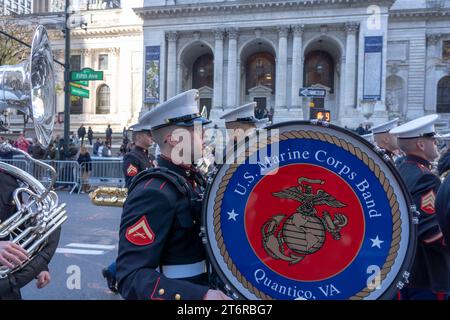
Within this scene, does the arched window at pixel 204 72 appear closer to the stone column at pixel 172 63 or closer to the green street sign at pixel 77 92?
the stone column at pixel 172 63

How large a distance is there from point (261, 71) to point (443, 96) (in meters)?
16.0

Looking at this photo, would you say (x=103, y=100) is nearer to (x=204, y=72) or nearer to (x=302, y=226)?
(x=204, y=72)

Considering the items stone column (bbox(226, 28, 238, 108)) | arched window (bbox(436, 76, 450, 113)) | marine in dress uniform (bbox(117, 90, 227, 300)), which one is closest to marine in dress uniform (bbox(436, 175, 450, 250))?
marine in dress uniform (bbox(117, 90, 227, 300))

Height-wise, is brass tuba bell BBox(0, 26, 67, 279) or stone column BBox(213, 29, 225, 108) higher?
stone column BBox(213, 29, 225, 108)

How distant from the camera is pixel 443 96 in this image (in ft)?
129

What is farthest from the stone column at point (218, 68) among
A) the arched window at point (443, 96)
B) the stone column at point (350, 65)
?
the arched window at point (443, 96)

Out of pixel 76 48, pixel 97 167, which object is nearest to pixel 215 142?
pixel 97 167

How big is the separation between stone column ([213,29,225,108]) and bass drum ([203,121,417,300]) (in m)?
36.0

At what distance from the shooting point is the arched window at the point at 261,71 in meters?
40.5

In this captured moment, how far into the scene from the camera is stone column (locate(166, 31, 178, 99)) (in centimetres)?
3841

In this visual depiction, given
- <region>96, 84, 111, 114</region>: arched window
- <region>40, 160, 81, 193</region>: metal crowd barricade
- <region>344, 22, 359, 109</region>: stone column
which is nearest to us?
<region>40, 160, 81, 193</region>: metal crowd barricade

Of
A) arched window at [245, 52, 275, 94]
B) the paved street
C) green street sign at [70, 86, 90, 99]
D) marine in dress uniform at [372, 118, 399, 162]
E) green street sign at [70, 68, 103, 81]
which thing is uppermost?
arched window at [245, 52, 275, 94]

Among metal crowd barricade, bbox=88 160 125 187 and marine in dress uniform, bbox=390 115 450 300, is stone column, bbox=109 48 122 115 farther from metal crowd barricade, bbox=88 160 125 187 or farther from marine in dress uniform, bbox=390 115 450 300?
marine in dress uniform, bbox=390 115 450 300
